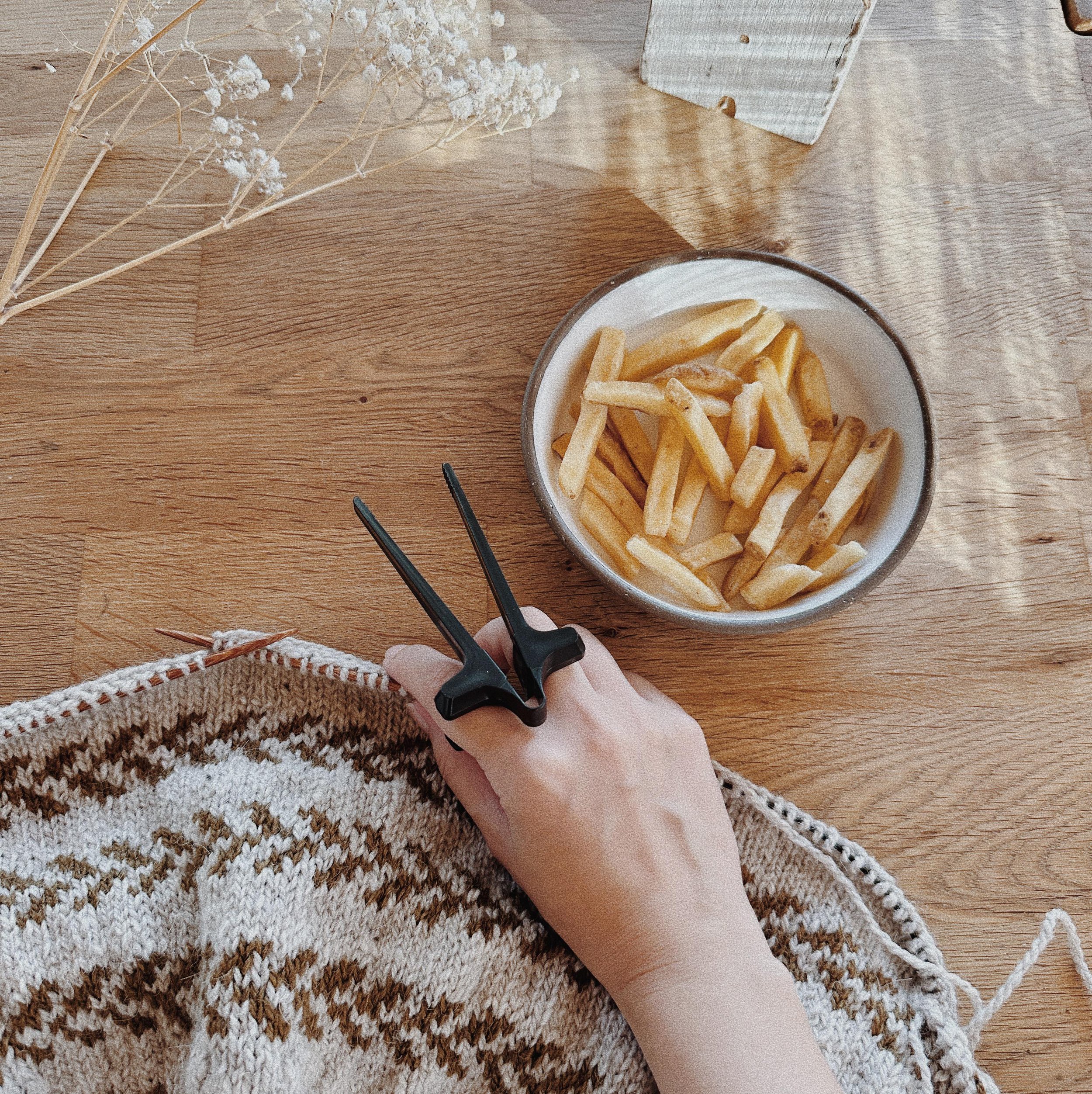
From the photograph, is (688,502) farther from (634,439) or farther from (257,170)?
(257,170)

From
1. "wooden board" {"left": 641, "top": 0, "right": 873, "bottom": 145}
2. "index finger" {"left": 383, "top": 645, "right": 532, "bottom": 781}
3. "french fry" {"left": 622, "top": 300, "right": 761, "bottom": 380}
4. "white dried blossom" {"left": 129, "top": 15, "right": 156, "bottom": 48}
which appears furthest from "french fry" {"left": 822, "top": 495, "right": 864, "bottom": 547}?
"white dried blossom" {"left": 129, "top": 15, "right": 156, "bottom": 48}

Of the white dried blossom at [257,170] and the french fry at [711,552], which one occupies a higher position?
the white dried blossom at [257,170]

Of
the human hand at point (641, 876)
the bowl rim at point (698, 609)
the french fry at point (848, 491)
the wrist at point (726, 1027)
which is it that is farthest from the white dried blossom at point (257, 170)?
the wrist at point (726, 1027)

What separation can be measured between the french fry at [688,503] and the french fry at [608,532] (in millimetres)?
51

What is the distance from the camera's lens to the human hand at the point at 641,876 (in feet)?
2.56

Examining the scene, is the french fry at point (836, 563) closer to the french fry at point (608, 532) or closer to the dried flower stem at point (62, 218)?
the french fry at point (608, 532)

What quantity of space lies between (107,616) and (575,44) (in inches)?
37.0

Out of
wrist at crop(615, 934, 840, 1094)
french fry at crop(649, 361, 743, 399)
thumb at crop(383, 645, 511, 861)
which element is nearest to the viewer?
wrist at crop(615, 934, 840, 1094)

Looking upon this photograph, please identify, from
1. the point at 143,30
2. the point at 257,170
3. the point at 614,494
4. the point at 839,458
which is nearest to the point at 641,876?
the point at 614,494

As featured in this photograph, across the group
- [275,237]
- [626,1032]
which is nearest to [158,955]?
[626,1032]

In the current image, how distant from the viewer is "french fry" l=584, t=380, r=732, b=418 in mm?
929

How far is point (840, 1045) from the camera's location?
0.88 m

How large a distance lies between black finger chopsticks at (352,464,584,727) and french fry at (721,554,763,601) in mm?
223

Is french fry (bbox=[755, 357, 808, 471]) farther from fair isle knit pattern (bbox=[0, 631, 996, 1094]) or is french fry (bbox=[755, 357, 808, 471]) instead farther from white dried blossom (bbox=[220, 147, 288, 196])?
white dried blossom (bbox=[220, 147, 288, 196])
